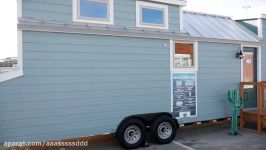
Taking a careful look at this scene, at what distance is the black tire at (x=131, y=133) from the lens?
22.7 feet

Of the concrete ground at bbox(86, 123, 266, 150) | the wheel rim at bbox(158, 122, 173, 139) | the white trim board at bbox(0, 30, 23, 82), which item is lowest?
the concrete ground at bbox(86, 123, 266, 150)

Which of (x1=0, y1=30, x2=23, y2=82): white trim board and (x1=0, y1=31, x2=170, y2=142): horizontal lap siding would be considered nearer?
(x1=0, y1=30, x2=23, y2=82): white trim board

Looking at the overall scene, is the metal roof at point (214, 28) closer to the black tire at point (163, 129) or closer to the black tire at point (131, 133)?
the black tire at point (163, 129)

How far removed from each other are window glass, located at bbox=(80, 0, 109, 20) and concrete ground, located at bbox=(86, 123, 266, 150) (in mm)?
3185

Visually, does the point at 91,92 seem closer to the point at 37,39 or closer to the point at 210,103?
the point at 37,39

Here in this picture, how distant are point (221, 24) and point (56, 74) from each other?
658 centimetres

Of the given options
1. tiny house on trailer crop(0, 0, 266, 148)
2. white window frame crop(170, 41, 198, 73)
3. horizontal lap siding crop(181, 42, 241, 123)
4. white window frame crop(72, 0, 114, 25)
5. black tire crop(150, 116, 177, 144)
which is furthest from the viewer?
horizontal lap siding crop(181, 42, 241, 123)

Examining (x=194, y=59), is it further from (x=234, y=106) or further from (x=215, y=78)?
(x=234, y=106)

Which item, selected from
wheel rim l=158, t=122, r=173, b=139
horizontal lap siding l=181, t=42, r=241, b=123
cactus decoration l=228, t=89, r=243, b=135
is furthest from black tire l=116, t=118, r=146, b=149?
cactus decoration l=228, t=89, r=243, b=135

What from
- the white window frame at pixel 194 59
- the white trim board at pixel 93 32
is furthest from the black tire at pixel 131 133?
the white trim board at pixel 93 32

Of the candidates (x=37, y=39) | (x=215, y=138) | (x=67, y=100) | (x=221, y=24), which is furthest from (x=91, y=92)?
(x=221, y=24)

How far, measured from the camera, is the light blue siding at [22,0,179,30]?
607cm

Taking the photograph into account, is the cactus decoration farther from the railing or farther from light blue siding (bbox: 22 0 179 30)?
the railing

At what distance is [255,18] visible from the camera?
10.4 meters
